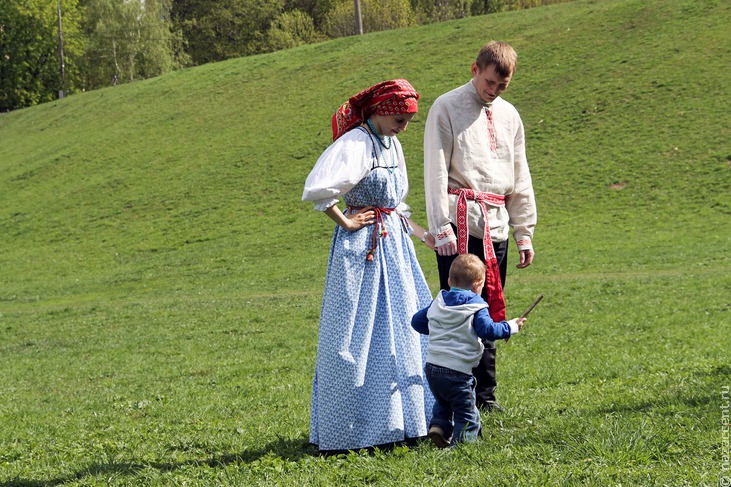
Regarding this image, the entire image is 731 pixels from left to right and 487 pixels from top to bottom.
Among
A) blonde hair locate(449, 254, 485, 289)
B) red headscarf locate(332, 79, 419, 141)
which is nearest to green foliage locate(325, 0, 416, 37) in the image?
red headscarf locate(332, 79, 419, 141)

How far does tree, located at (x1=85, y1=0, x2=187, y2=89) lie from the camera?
64.4 m

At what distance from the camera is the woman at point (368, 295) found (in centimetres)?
517

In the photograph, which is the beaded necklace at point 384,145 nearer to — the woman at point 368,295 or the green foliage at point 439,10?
the woman at point 368,295

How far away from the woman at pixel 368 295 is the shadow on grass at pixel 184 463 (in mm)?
230

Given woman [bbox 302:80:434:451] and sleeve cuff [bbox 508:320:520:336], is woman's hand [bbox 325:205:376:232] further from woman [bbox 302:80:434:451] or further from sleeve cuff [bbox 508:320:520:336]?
sleeve cuff [bbox 508:320:520:336]

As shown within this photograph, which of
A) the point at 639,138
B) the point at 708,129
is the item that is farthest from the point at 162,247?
the point at 708,129

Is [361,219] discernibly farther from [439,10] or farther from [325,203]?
[439,10]

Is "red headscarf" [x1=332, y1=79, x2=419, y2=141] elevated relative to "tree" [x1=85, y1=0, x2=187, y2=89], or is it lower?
lower

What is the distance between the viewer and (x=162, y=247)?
94.0ft

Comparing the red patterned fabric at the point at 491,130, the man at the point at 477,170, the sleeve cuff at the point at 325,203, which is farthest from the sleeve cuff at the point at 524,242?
the sleeve cuff at the point at 325,203

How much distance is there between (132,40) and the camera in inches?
2549

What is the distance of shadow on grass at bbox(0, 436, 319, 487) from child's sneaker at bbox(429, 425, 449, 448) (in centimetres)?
82

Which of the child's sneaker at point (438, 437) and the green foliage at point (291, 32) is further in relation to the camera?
the green foliage at point (291, 32)

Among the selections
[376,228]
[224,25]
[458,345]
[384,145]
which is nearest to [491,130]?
[384,145]
